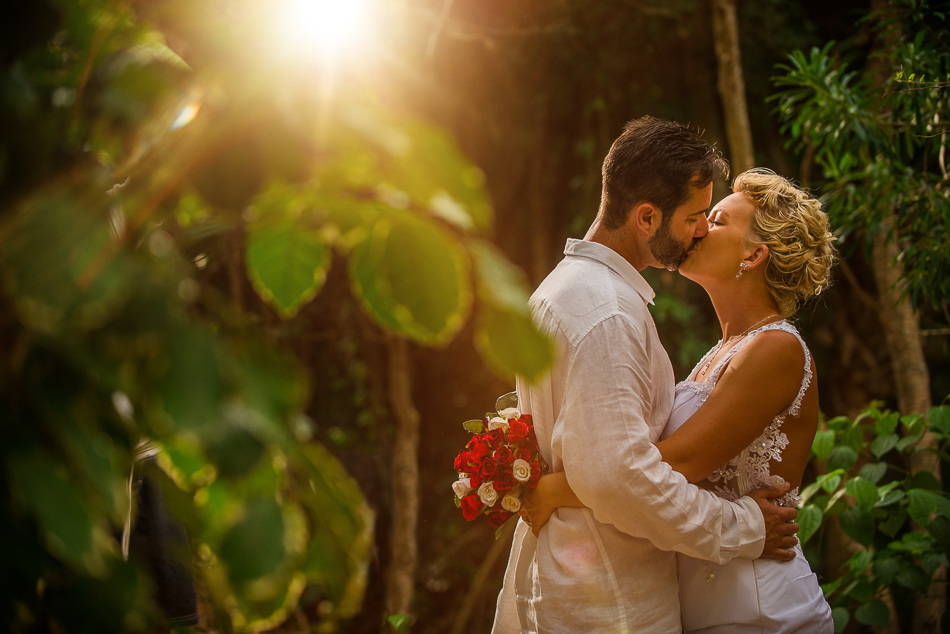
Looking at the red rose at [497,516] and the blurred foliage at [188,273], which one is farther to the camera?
the red rose at [497,516]

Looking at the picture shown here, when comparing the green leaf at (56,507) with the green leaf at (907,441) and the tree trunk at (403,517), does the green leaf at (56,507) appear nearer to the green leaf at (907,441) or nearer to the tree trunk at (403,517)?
the green leaf at (907,441)

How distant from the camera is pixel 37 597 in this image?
1.04 feet

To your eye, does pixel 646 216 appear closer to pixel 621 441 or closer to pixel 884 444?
pixel 621 441

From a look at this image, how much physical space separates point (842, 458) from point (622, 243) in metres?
1.55

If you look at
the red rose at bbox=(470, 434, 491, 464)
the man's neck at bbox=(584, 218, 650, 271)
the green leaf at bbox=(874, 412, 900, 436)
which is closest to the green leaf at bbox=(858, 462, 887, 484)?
the green leaf at bbox=(874, 412, 900, 436)

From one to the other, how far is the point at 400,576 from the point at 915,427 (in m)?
2.86

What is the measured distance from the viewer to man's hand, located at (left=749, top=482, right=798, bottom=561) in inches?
59.5

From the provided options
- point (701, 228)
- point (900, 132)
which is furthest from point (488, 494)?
point (900, 132)

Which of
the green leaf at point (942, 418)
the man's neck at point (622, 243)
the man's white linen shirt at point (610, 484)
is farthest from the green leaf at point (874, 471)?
the man's neck at point (622, 243)

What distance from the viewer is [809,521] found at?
2332 mm

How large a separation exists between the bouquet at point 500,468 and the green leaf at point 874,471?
1.65 m

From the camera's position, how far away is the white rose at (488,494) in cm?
149

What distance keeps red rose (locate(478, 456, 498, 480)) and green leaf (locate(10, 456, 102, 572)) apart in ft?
4.22

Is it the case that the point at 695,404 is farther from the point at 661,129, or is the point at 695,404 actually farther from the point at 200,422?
the point at 200,422
